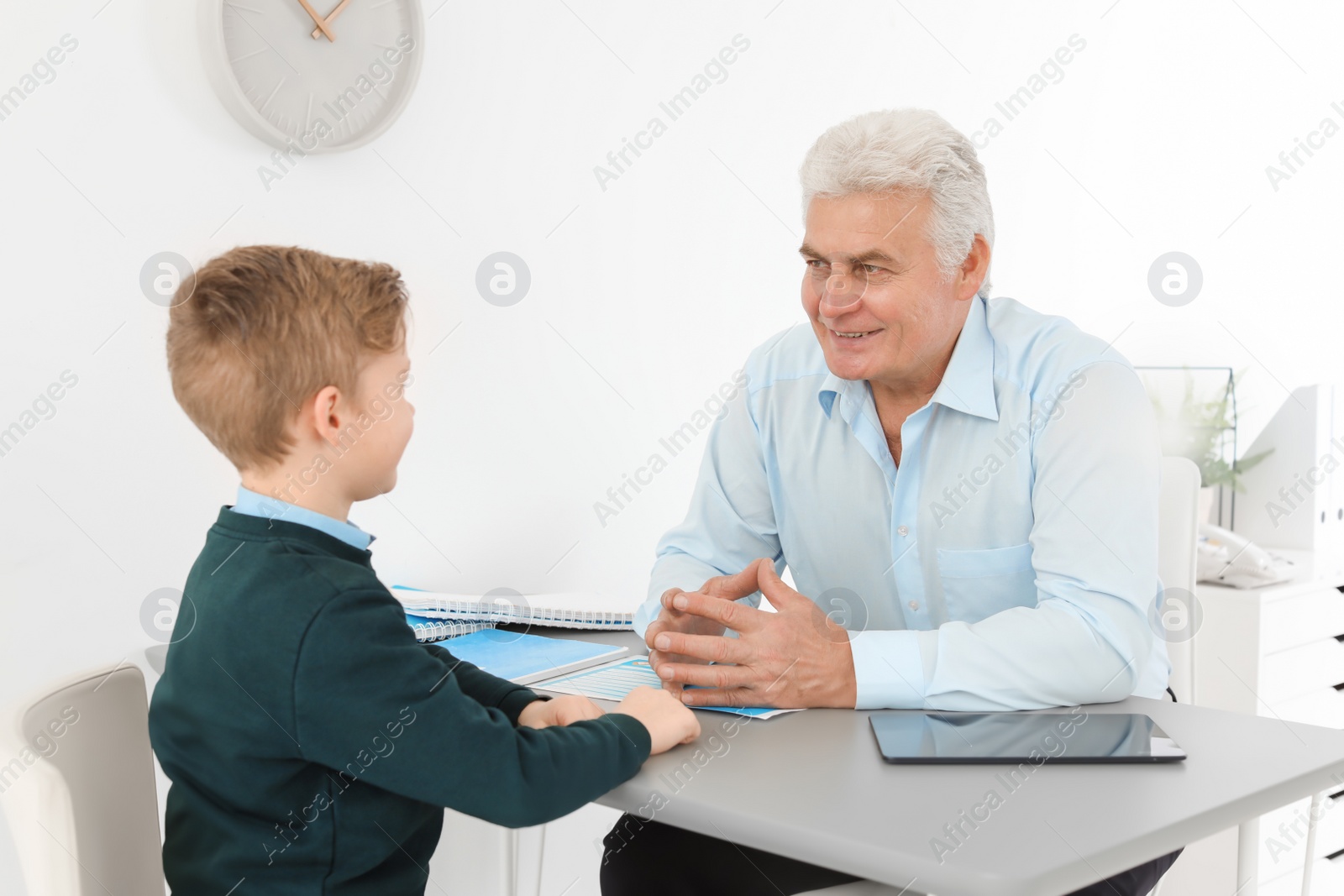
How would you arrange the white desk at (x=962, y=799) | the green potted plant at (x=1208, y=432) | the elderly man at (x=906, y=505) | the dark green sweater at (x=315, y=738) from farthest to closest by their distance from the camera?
1. the green potted plant at (x=1208, y=432)
2. the elderly man at (x=906, y=505)
3. the dark green sweater at (x=315, y=738)
4. the white desk at (x=962, y=799)

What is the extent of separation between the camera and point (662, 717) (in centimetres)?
105

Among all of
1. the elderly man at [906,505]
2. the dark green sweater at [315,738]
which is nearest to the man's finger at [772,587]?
the elderly man at [906,505]

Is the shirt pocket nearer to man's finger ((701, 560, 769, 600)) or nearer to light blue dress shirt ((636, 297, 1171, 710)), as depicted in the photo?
light blue dress shirt ((636, 297, 1171, 710))

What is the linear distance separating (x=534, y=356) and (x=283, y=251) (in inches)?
46.2

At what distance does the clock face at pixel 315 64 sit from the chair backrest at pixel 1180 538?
4.72ft

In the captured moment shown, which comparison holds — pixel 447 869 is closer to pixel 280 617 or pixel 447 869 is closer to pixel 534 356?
pixel 534 356

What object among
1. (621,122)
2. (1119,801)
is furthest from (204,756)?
(621,122)

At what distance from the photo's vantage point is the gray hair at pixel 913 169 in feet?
4.75

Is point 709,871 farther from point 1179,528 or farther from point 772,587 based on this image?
point 1179,528

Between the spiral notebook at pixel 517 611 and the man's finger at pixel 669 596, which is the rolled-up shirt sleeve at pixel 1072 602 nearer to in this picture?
the man's finger at pixel 669 596

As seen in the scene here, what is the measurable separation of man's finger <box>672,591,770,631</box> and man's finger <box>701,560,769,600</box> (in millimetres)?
107

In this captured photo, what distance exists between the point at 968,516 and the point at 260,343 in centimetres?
96

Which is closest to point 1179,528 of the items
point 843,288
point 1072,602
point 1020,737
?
point 1072,602

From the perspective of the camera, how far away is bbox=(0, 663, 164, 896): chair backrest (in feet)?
2.90
